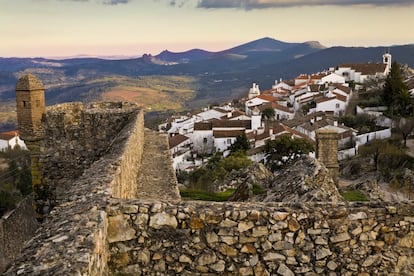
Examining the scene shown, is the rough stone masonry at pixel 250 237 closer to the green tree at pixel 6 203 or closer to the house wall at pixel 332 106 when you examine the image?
the green tree at pixel 6 203

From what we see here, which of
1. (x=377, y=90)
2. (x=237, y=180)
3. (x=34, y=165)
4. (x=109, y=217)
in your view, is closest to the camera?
(x=109, y=217)

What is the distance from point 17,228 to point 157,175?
410 cm

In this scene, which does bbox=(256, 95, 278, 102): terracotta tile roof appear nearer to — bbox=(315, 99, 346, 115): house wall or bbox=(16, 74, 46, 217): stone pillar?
bbox=(315, 99, 346, 115): house wall

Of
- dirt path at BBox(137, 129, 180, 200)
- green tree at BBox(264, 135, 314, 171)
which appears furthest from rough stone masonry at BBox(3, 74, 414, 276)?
green tree at BBox(264, 135, 314, 171)

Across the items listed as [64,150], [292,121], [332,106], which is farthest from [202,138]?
[64,150]

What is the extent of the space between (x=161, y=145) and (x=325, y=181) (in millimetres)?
5701

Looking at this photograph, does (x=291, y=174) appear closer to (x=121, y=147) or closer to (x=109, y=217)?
(x=121, y=147)

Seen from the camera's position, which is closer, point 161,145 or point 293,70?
point 161,145

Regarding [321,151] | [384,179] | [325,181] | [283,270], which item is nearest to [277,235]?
[283,270]

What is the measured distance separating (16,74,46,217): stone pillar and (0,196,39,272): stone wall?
0.41 metres

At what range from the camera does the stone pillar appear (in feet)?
35.5

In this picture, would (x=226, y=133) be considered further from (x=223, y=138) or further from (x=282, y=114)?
(x=282, y=114)

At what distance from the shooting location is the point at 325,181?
752 cm

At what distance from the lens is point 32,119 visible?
1087cm
